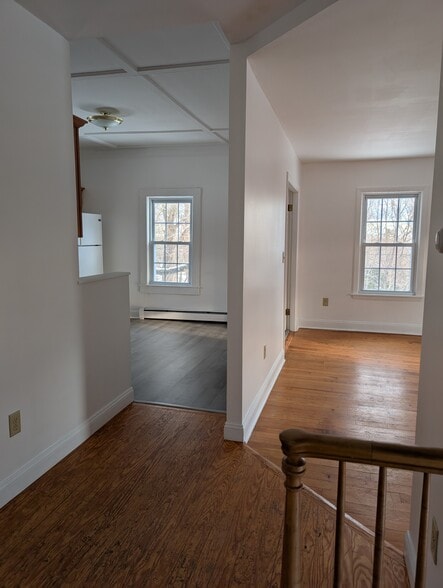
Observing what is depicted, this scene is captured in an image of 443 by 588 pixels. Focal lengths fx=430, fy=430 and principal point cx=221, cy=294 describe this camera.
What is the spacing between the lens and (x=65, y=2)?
206cm

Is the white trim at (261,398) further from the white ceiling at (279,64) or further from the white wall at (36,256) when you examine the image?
the white ceiling at (279,64)

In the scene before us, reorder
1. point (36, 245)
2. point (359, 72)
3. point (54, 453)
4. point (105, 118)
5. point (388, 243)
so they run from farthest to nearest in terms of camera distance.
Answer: point (388, 243)
point (105, 118)
point (359, 72)
point (54, 453)
point (36, 245)

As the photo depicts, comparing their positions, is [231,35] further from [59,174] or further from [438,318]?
[438,318]

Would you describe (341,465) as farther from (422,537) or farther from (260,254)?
(260,254)

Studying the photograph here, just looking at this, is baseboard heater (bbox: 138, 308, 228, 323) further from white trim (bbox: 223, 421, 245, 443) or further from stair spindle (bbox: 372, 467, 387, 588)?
stair spindle (bbox: 372, 467, 387, 588)

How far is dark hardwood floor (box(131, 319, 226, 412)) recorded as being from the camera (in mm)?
3482

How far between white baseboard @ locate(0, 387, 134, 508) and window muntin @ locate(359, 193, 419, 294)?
13.9ft

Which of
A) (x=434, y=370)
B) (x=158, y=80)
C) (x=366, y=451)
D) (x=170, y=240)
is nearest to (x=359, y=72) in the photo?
(x=158, y=80)

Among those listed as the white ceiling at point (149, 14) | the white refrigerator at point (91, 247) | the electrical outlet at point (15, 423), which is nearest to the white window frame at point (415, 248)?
the white refrigerator at point (91, 247)

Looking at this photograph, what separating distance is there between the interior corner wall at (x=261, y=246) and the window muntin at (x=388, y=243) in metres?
2.14

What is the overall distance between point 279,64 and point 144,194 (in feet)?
14.1

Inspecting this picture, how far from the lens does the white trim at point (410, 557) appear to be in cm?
163

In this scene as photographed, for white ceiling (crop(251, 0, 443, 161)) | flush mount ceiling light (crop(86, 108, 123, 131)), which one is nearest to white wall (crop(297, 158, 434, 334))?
white ceiling (crop(251, 0, 443, 161))

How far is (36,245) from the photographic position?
7.41ft
